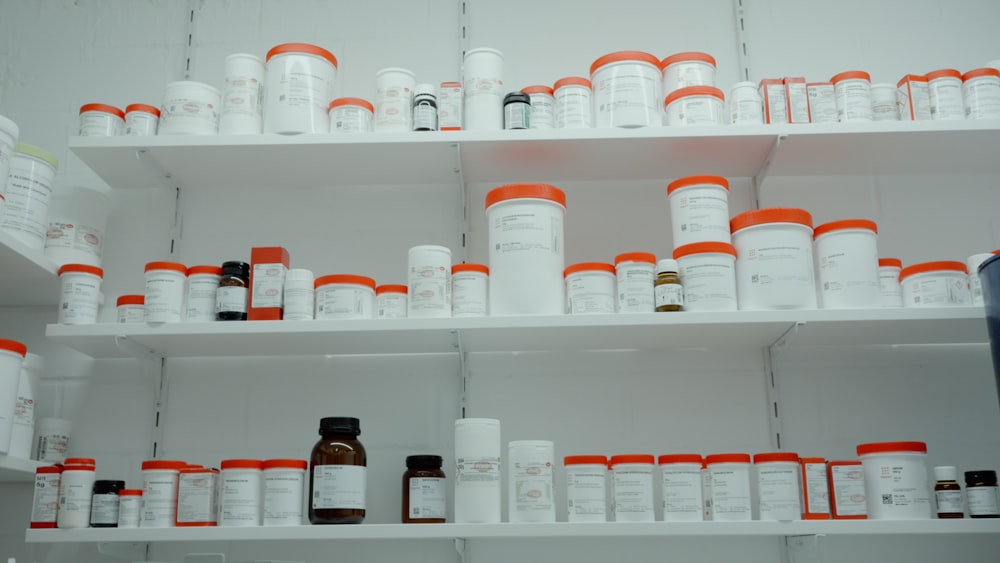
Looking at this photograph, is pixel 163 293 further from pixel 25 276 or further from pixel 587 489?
pixel 587 489

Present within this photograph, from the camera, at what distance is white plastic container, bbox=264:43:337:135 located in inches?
67.3

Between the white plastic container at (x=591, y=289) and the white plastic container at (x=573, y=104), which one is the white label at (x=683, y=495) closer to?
the white plastic container at (x=591, y=289)

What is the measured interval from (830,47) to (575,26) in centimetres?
55

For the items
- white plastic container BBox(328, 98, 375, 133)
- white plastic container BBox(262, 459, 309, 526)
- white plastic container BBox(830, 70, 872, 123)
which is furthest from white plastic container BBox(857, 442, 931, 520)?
white plastic container BBox(328, 98, 375, 133)

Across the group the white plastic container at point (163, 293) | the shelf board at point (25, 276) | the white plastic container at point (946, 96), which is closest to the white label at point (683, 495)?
the white plastic container at point (946, 96)

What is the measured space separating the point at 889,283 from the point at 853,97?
0.35 metres

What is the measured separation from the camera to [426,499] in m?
1.57

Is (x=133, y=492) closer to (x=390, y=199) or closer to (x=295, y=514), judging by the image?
(x=295, y=514)

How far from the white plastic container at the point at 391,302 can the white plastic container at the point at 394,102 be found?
304 millimetres

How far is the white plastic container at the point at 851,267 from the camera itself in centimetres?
157

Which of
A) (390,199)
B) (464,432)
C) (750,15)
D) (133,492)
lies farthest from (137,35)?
(750,15)

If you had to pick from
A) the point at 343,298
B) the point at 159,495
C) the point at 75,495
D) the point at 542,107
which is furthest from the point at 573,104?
the point at 75,495

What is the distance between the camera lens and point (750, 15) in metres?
2.04

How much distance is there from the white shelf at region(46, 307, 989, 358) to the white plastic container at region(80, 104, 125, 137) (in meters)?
0.37
